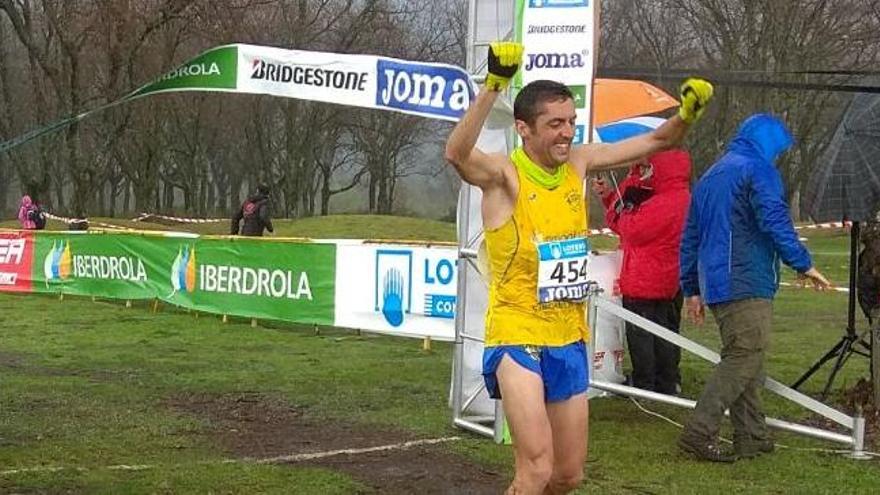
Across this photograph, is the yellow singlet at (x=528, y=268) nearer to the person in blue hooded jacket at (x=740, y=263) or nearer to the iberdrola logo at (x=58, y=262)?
the person in blue hooded jacket at (x=740, y=263)

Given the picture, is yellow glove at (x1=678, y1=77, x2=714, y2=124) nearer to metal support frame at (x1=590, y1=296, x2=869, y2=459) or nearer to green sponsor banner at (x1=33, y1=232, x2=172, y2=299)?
metal support frame at (x1=590, y1=296, x2=869, y2=459)

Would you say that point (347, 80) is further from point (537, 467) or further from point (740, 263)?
point (537, 467)

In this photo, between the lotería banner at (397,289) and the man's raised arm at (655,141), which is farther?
the lotería banner at (397,289)

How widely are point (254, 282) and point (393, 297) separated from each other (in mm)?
2706

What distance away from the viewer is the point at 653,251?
9.58m

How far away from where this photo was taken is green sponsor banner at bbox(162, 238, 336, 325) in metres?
14.9

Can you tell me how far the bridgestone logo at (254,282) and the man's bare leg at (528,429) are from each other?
1017 cm

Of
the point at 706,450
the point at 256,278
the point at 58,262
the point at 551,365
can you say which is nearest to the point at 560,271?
the point at 551,365

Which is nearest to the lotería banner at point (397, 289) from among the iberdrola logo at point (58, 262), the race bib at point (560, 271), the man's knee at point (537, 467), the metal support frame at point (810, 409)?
the metal support frame at point (810, 409)

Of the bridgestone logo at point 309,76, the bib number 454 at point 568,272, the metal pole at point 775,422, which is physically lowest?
the metal pole at point 775,422

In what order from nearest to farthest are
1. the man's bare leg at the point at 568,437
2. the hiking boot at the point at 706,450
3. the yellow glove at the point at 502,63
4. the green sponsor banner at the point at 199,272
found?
the yellow glove at the point at 502,63, the man's bare leg at the point at 568,437, the hiking boot at the point at 706,450, the green sponsor banner at the point at 199,272

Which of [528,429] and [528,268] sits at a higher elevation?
[528,268]

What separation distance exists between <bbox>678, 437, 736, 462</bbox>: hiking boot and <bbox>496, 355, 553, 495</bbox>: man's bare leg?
2898mm

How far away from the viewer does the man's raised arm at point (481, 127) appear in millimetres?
4840
